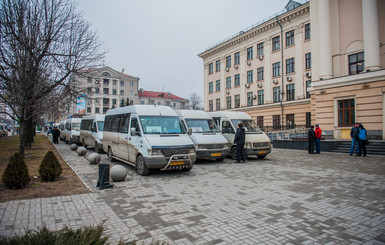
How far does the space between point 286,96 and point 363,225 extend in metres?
29.4

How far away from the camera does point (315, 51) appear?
24969mm

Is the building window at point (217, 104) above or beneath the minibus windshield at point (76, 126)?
above

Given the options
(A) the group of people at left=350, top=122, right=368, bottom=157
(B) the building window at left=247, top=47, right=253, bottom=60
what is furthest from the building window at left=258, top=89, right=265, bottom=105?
(A) the group of people at left=350, top=122, right=368, bottom=157

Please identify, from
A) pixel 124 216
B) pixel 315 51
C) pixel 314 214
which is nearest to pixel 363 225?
pixel 314 214

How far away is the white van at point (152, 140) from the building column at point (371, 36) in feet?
60.9

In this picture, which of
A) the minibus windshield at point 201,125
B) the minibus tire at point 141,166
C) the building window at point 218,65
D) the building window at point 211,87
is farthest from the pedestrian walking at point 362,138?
the building window at point 211,87

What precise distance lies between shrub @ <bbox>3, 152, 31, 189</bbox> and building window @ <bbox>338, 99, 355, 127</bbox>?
75.2 feet

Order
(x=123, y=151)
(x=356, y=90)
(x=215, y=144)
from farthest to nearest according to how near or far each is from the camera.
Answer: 1. (x=356, y=90)
2. (x=215, y=144)
3. (x=123, y=151)

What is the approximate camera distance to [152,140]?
337 inches

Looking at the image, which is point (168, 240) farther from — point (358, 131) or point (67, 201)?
point (358, 131)

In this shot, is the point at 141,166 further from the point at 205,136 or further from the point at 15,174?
the point at 205,136

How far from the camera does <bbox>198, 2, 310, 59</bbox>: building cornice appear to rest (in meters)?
29.6

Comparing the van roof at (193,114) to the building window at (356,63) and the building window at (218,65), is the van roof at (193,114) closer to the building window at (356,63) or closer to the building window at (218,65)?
the building window at (356,63)

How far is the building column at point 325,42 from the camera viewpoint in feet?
74.3
